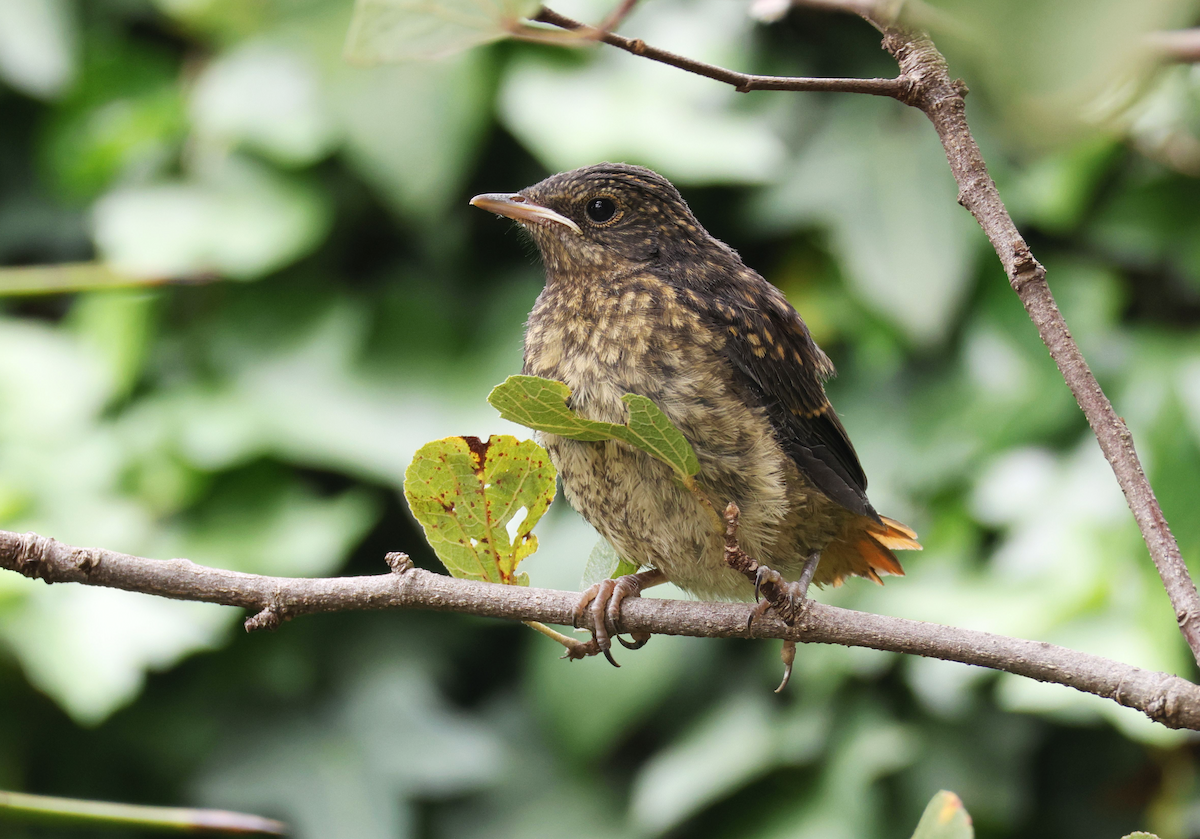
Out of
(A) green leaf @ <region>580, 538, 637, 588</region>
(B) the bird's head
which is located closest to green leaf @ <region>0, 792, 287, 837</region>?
(A) green leaf @ <region>580, 538, 637, 588</region>

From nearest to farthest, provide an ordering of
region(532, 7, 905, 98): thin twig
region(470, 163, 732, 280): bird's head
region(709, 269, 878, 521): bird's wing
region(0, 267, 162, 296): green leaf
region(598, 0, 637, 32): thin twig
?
region(598, 0, 637, 32): thin twig → region(532, 7, 905, 98): thin twig → region(0, 267, 162, 296): green leaf → region(709, 269, 878, 521): bird's wing → region(470, 163, 732, 280): bird's head

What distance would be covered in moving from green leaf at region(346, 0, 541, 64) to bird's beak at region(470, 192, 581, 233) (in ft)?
3.18

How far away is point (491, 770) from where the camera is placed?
10.3 ft

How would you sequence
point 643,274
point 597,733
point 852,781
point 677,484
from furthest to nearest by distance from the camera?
point 597,733, point 852,781, point 643,274, point 677,484

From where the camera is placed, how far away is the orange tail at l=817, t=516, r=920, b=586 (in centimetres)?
181

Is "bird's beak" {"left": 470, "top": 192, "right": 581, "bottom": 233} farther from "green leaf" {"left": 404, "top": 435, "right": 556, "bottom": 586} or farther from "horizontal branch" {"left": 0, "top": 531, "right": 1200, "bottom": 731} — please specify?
"horizontal branch" {"left": 0, "top": 531, "right": 1200, "bottom": 731}

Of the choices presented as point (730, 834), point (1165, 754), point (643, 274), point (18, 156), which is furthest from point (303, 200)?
point (1165, 754)

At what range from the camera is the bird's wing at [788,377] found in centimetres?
167

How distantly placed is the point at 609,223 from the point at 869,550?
0.69 metres

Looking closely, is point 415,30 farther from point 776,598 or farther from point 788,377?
point 788,377

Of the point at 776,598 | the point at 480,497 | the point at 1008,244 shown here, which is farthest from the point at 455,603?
the point at 1008,244

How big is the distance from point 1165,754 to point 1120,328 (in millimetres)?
1128

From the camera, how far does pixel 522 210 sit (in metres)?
1.74

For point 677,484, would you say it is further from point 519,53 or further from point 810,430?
point 519,53
